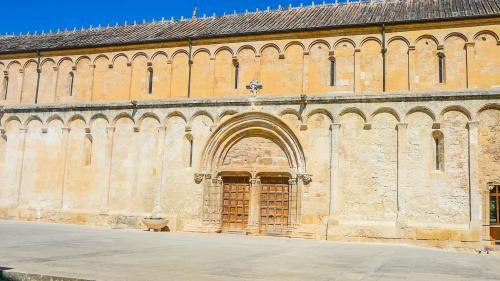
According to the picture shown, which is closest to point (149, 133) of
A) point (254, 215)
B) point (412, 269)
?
point (254, 215)

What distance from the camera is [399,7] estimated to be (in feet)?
80.9

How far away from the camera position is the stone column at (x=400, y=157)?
17.5m

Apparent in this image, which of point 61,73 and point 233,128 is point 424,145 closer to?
point 233,128

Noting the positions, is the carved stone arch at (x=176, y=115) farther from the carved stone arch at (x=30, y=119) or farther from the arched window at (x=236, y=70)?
the carved stone arch at (x=30, y=119)

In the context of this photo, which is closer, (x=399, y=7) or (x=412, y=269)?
(x=412, y=269)

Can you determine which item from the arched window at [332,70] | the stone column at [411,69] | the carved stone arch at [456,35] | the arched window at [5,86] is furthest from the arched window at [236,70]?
the arched window at [5,86]

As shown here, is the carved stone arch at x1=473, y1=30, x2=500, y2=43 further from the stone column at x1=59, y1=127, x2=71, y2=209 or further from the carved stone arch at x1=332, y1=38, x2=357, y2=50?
the stone column at x1=59, y1=127, x2=71, y2=209

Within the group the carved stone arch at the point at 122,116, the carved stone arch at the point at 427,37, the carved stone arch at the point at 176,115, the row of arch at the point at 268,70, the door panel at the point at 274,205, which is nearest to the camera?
the door panel at the point at 274,205

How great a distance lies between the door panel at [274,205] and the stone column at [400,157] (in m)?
4.25

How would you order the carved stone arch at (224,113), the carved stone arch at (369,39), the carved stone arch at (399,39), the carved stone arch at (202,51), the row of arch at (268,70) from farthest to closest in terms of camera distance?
the carved stone arch at (202,51) < the carved stone arch at (369,39) < the carved stone arch at (399,39) < the row of arch at (268,70) < the carved stone arch at (224,113)

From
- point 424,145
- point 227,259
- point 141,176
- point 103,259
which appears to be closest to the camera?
point 103,259

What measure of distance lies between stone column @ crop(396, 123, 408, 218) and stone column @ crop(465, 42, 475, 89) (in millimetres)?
5756

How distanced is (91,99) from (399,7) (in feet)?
55.2

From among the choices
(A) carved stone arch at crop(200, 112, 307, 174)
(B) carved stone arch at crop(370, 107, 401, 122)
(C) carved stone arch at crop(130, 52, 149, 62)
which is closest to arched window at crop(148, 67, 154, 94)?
(C) carved stone arch at crop(130, 52, 149, 62)
